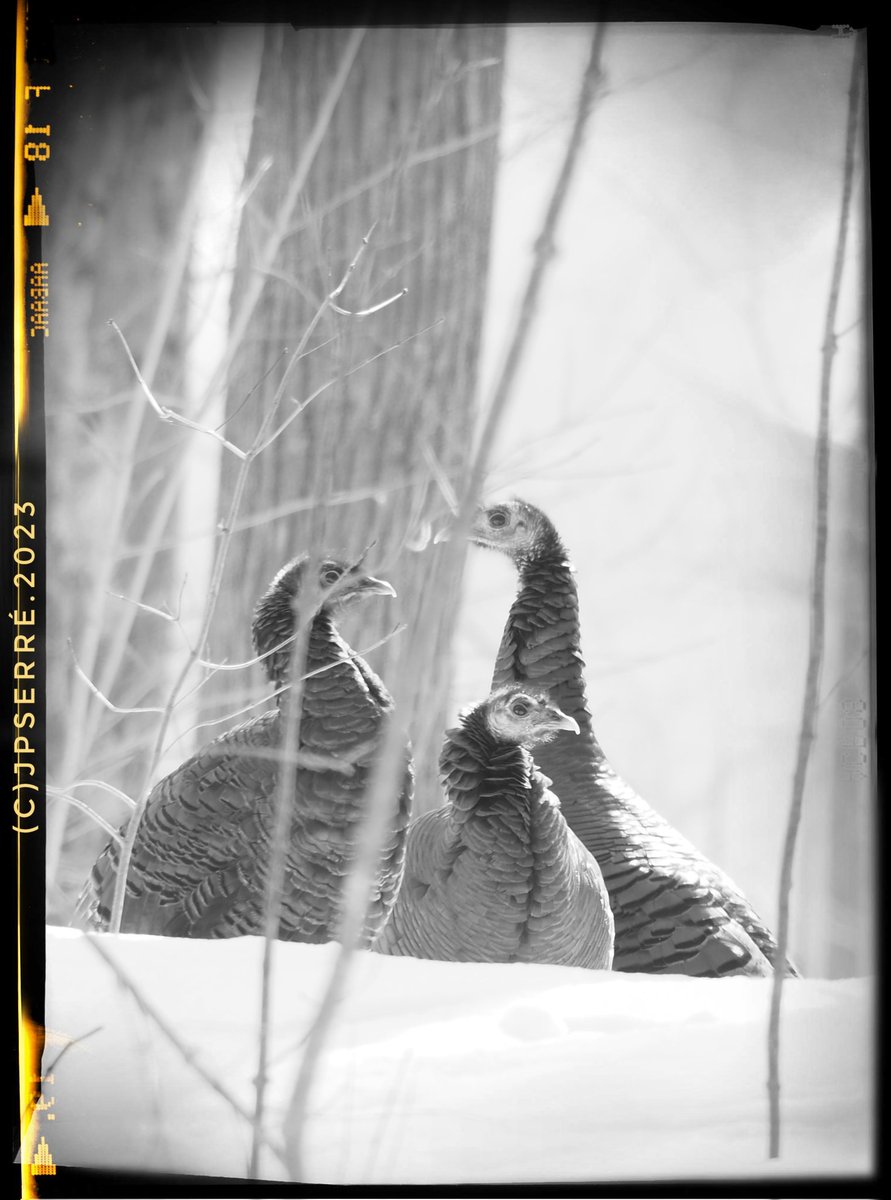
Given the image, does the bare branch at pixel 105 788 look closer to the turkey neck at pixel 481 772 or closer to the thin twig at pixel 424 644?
the thin twig at pixel 424 644

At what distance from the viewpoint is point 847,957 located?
160 cm

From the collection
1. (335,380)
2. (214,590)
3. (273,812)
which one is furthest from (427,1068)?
(335,380)

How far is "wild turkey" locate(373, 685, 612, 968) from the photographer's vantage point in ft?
5.10

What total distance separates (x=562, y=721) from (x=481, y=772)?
15 cm

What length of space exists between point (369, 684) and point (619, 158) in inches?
35.7

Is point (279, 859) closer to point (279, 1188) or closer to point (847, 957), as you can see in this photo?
point (279, 1188)

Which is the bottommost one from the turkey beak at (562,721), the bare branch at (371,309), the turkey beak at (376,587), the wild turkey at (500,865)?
the wild turkey at (500,865)

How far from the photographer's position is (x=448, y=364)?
1600 mm

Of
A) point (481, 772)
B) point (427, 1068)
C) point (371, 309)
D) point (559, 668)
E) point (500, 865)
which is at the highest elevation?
point (371, 309)

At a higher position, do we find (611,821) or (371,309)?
(371,309)

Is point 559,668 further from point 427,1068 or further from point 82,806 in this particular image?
point 82,806

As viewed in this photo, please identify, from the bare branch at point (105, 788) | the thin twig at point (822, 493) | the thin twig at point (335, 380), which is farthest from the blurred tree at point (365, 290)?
the thin twig at point (822, 493)

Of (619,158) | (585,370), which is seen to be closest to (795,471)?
(585,370)

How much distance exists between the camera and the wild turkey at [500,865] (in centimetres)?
155
